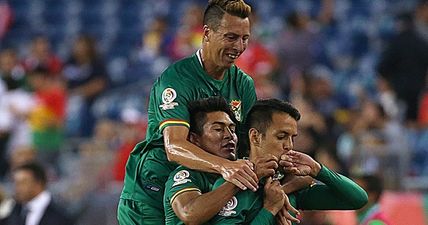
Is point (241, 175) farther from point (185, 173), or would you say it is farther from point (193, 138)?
point (193, 138)

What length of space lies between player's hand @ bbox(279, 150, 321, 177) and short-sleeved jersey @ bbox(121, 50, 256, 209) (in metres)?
0.60

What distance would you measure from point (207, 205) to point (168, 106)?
812 mm

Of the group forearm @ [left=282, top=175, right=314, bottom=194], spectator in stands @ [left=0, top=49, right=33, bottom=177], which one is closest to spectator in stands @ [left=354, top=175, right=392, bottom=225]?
forearm @ [left=282, top=175, right=314, bottom=194]

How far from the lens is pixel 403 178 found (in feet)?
35.3

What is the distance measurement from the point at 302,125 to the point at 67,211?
257cm

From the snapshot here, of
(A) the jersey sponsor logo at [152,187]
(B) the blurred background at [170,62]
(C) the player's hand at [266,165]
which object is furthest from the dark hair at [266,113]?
(B) the blurred background at [170,62]

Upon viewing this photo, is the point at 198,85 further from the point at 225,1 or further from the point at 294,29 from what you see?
the point at 294,29

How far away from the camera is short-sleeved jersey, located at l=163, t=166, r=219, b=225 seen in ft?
18.2

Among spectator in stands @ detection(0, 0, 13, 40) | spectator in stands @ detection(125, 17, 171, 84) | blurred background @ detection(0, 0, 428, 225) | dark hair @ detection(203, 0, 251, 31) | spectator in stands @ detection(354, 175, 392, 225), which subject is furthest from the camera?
spectator in stands @ detection(0, 0, 13, 40)

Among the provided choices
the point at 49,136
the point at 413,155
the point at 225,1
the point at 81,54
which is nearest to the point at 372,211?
the point at 225,1

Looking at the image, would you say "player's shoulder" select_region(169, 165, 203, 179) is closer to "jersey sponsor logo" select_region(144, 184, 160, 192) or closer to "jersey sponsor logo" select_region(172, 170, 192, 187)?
"jersey sponsor logo" select_region(172, 170, 192, 187)

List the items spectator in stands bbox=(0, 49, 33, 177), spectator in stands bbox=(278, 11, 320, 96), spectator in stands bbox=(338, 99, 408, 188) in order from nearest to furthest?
spectator in stands bbox=(338, 99, 408, 188) < spectator in stands bbox=(0, 49, 33, 177) < spectator in stands bbox=(278, 11, 320, 96)

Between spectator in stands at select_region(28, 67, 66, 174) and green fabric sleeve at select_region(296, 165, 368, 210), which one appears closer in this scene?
green fabric sleeve at select_region(296, 165, 368, 210)

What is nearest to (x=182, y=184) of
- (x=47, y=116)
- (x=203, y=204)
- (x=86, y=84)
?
(x=203, y=204)
